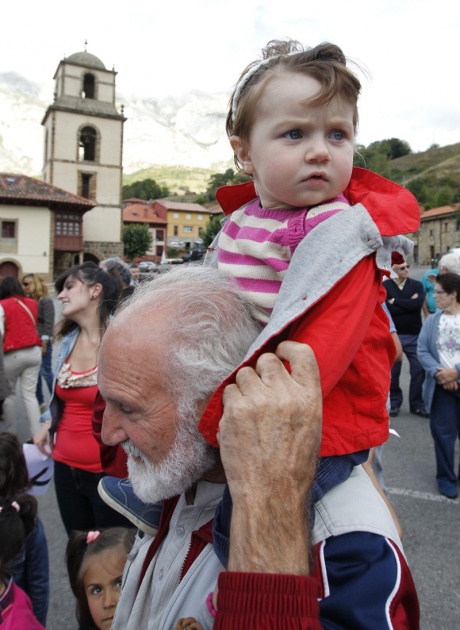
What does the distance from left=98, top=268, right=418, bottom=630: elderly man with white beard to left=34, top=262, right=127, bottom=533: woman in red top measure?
4.66 feet

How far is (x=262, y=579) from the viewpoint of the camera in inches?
33.1

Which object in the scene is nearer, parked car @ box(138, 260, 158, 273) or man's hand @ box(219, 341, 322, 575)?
man's hand @ box(219, 341, 322, 575)

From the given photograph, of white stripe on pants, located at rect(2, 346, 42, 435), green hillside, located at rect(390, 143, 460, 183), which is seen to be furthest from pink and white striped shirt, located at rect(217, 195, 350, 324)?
green hillside, located at rect(390, 143, 460, 183)

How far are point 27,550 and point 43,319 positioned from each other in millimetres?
5392

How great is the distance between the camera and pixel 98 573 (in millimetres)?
2318

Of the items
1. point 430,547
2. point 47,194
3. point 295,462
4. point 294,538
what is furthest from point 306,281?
point 47,194

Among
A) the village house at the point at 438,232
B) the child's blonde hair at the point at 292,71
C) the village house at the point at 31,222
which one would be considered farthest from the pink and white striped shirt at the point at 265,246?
the village house at the point at 438,232

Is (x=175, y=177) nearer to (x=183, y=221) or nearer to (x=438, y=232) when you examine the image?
(x=183, y=221)

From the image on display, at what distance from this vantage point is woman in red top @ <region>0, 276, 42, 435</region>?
5.71 m

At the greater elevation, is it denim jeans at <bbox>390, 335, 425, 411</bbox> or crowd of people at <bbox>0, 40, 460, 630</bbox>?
crowd of people at <bbox>0, 40, 460, 630</bbox>

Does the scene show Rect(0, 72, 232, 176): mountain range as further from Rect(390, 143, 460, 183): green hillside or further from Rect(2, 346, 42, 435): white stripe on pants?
Rect(2, 346, 42, 435): white stripe on pants

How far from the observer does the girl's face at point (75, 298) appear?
3.25m

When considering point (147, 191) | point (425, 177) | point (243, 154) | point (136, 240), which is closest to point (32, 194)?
point (136, 240)

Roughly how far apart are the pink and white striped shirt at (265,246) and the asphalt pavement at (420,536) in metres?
2.67
